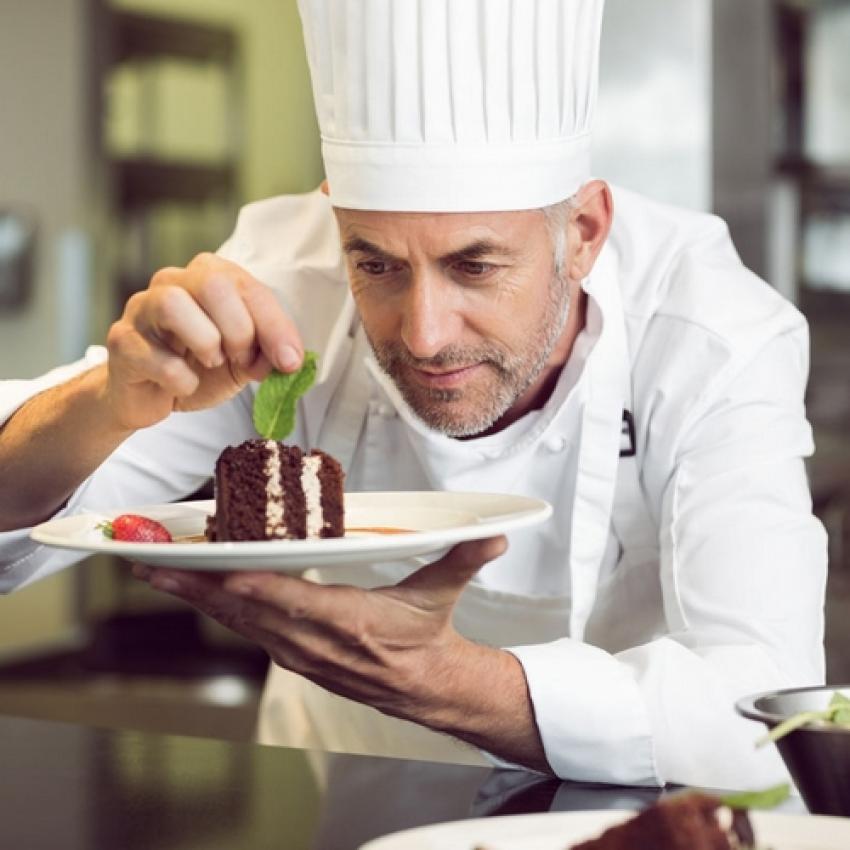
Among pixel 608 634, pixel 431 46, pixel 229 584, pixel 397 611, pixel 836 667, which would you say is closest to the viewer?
pixel 229 584

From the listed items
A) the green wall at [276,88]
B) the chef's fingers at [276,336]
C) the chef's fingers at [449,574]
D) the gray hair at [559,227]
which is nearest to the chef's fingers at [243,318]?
the chef's fingers at [276,336]

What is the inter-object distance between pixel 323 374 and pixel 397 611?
82 cm

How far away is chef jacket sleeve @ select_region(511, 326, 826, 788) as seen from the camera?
5.04 feet

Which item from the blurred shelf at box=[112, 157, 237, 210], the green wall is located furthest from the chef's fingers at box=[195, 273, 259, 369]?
the blurred shelf at box=[112, 157, 237, 210]

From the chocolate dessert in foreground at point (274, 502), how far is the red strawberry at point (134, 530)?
0.06 meters

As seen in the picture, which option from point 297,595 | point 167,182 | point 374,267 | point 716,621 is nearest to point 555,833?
point 297,595

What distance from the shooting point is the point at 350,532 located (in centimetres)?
150

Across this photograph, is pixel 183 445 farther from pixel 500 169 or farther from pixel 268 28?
pixel 268 28

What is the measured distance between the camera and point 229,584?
1248 millimetres

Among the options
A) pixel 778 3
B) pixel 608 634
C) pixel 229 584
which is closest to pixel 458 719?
pixel 229 584

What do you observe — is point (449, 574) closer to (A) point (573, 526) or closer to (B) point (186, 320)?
(B) point (186, 320)

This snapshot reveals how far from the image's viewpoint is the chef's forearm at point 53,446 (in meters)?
1.74

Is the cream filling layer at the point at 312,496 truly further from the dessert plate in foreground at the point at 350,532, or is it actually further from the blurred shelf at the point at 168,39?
Result: the blurred shelf at the point at 168,39

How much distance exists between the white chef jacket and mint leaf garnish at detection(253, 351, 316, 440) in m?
0.35
